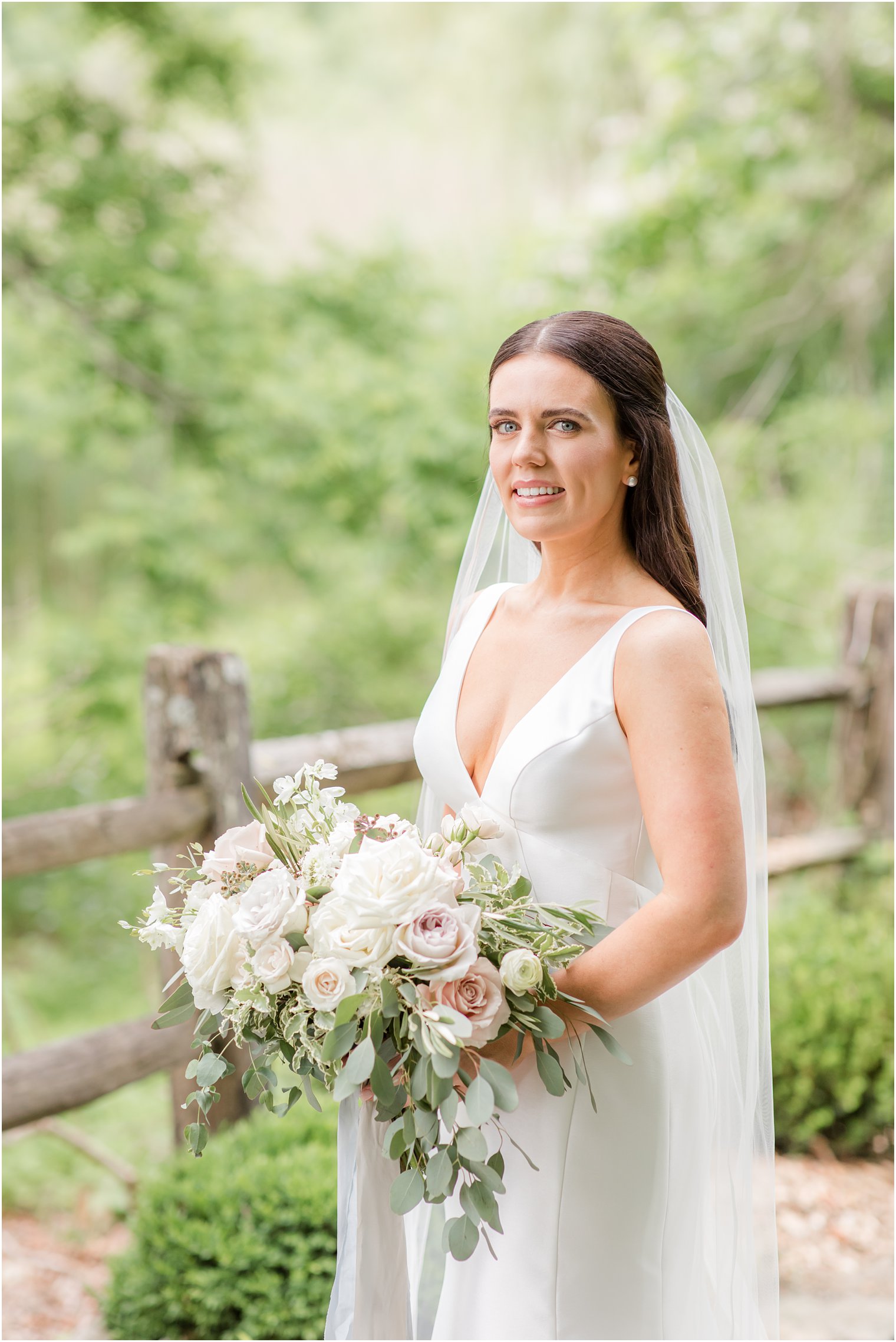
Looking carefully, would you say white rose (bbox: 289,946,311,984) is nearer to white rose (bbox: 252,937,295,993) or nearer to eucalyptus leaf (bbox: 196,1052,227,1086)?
white rose (bbox: 252,937,295,993)

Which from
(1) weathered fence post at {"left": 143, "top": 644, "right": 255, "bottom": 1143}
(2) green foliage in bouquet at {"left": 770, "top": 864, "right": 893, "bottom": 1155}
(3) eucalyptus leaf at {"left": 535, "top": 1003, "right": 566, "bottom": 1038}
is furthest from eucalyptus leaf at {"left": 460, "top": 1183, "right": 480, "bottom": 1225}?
(2) green foliage in bouquet at {"left": 770, "top": 864, "right": 893, "bottom": 1155}

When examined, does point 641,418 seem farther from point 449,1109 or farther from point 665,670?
point 449,1109

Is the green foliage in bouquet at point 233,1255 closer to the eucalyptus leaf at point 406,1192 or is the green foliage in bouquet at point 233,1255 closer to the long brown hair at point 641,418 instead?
the eucalyptus leaf at point 406,1192

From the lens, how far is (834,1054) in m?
3.95

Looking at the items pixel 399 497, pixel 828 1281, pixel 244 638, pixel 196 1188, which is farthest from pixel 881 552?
pixel 196 1188

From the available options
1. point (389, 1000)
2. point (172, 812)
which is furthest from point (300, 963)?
point (172, 812)

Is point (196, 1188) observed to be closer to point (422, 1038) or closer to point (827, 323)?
point (422, 1038)

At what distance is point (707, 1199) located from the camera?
2027 mm

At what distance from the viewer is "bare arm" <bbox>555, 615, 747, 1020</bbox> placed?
1.58 m

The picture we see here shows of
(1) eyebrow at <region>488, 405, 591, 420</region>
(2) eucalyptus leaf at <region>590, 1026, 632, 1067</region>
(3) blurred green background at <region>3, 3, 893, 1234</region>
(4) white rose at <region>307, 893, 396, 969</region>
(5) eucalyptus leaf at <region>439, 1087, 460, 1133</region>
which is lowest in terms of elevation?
(5) eucalyptus leaf at <region>439, 1087, 460, 1133</region>

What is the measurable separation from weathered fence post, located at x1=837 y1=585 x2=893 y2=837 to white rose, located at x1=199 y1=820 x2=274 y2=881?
4941mm

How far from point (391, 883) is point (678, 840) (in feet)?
1.49

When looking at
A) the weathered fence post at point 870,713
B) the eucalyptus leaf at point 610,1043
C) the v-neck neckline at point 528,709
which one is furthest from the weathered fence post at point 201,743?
the weathered fence post at point 870,713

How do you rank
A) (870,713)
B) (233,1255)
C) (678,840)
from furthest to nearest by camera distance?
(870,713)
(233,1255)
(678,840)
